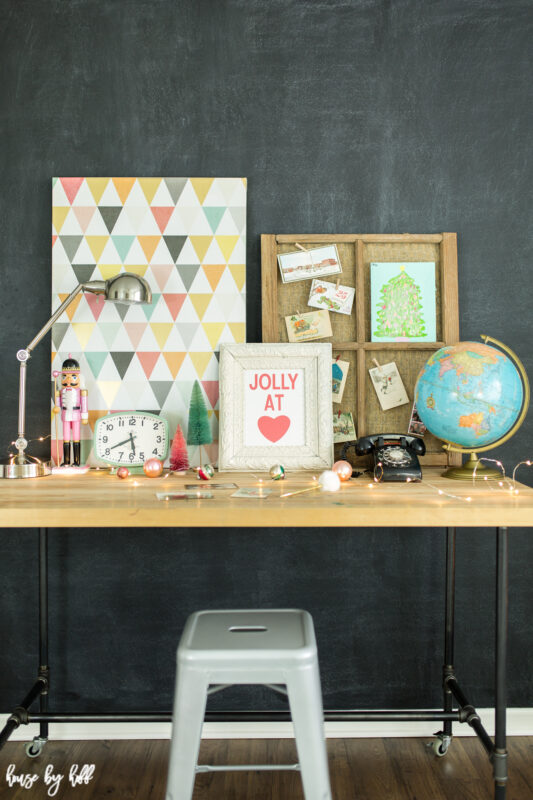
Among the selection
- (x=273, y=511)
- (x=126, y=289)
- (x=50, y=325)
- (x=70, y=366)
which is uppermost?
(x=126, y=289)

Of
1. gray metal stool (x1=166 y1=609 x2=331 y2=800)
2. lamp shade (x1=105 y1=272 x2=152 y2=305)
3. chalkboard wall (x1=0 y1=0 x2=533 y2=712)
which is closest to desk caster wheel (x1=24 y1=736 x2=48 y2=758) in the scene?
chalkboard wall (x1=0 y1=0 x2=533 y2=712)

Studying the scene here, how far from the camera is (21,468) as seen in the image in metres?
1.78

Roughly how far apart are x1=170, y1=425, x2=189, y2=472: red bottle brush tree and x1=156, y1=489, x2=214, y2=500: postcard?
1.05 ft

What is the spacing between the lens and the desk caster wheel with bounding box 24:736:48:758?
1.93m

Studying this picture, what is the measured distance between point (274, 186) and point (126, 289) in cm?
64

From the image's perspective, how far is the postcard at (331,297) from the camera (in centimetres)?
200

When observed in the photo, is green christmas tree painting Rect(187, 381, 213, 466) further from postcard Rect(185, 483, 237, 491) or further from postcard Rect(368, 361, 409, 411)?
postcard Rect(368, 361, 409, 411)

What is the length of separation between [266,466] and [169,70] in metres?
1.39

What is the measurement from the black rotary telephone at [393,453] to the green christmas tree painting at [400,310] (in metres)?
0.38

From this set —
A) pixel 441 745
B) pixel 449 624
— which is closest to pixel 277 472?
pixel 449 624

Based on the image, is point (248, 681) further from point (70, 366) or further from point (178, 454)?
point (70, 366)

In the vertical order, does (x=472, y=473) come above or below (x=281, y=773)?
above

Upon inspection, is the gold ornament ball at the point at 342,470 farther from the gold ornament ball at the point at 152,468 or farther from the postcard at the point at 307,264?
the postcard at the point at 307,264

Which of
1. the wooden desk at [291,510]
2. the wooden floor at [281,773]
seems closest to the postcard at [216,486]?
the wooden desk at [291,510]
